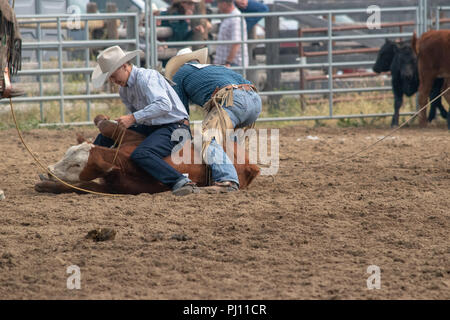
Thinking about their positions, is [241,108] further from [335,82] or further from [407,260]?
[335,82]

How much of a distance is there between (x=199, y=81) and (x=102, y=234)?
6.39ft

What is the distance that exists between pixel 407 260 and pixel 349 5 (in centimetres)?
1153

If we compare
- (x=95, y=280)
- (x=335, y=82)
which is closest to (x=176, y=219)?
(x=95, y=280)

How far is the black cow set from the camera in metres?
9.60

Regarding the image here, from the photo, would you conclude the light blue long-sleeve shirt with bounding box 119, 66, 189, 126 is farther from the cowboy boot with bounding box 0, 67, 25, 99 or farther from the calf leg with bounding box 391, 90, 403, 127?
the calf leg with bounding box 391, 90, 403, 127

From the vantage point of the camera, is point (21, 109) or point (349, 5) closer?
point (21, 109)

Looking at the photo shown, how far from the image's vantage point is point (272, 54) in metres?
12.1

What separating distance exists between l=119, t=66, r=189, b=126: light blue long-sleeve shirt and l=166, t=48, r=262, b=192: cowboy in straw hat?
229 millimetres

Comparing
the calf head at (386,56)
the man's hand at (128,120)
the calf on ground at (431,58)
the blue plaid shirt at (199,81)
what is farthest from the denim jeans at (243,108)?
the calf head at (386,56)

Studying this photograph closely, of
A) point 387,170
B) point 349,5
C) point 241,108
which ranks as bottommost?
point 387,170

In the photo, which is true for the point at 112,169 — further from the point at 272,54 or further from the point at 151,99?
the point at 272,54

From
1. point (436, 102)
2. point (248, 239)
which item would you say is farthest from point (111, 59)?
point (436, 102)

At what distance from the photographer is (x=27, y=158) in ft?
23.9
